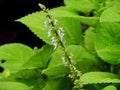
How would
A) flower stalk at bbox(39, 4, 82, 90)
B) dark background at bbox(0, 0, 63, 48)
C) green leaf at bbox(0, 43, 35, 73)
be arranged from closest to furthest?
flower stalk at bbox(39, 4, 82, 90) < green leaf at bbox(0, 43, 35, 73) < dark background at bbox(0, 0, 63, 48)

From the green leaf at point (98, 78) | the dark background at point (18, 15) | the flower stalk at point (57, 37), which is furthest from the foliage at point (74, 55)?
the dark background at point (18, 15)

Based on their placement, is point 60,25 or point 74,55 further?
point 60,25

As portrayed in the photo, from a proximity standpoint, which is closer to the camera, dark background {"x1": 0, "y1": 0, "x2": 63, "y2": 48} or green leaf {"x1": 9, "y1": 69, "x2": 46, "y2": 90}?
green leaf {"x1": 9, "y1": 69, "x2": 46, "y2": 90}

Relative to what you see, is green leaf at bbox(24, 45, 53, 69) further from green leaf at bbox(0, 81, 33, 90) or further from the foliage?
green leaf at bbox(0, 81, 33, 90)

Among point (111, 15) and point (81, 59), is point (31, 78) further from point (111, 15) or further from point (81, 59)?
point (111, 15)

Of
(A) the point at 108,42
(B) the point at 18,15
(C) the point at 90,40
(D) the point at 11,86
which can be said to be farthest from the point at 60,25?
(B) the point at 18,15

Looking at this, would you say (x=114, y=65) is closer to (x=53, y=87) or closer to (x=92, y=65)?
(x=92, y=65)

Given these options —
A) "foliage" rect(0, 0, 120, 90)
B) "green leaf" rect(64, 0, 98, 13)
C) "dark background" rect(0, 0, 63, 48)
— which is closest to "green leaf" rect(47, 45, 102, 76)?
"foliage" rect(0, 0, 120, 90)

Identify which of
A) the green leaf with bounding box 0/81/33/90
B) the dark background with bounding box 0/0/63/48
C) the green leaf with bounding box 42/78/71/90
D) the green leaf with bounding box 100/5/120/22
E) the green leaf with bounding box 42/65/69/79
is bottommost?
the dark background with bounding box 0/0/63/48
